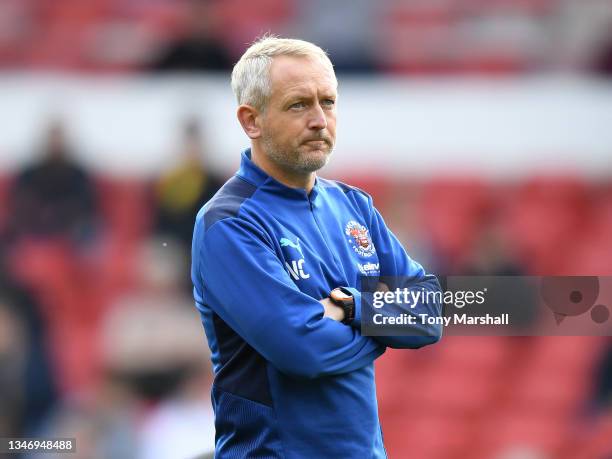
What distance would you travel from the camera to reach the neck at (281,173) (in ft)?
Answer: 9.62

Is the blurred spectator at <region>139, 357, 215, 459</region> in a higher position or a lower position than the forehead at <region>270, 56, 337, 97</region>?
lower

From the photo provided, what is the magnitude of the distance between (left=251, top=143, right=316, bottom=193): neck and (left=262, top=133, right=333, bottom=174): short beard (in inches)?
0.6

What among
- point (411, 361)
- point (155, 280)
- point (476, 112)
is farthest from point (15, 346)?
point (476, 112)

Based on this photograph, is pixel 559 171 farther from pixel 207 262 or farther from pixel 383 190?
pixel 207 262

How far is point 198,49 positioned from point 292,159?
5.46 m

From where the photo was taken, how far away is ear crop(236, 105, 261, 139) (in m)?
2.93

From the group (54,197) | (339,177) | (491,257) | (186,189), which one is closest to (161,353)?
(186,189)

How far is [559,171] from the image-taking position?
8594 mm

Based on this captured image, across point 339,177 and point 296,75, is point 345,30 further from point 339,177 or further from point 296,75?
point 296,75

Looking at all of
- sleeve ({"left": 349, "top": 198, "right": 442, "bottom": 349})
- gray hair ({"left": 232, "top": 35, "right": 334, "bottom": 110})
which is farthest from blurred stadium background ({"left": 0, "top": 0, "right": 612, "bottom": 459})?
gray hair ({"left": 232, "top": 35, "right": 334, "bottom": 110})

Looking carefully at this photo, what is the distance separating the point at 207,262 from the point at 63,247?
16.7 feet

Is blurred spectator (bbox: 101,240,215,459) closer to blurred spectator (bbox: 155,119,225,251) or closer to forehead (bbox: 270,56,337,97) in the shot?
blurred spectator (bbox: 155,119,225,251)

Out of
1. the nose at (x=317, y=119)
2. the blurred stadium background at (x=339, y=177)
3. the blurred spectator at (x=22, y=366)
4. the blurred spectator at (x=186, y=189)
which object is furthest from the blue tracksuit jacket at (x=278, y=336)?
the blurred spectator at (x=186, y=189)

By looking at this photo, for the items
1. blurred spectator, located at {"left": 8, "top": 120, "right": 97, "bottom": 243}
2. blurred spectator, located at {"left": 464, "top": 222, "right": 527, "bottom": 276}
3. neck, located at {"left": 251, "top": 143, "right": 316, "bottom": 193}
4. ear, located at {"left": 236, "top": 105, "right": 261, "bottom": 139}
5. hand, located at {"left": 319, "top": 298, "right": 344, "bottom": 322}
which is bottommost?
blurred spectator, located at {"left": 464, "top": 222, "right": 527, "bottom": 276}
